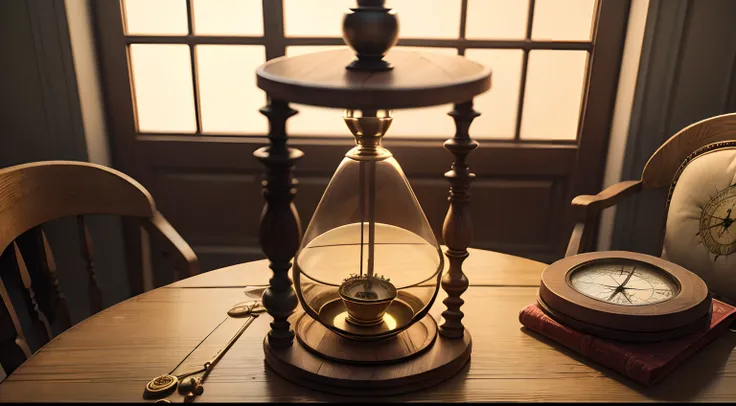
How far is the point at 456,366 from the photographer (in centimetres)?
87

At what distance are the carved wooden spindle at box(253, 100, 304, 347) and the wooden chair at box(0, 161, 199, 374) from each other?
42cm

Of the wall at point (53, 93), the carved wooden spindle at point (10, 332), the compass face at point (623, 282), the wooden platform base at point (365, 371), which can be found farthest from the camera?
the wall at point (53, 93)

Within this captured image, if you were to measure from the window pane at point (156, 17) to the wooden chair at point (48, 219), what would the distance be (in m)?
0.60

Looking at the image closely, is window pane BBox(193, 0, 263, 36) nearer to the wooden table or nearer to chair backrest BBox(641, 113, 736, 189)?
the wooden table

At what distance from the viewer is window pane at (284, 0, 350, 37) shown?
5.53 feet

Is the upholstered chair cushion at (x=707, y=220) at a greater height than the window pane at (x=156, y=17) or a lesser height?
lesser

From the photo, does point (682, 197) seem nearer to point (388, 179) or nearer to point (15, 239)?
point (388, 179)

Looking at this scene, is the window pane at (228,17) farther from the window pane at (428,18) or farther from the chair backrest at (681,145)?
the chair backrest at (681,145)

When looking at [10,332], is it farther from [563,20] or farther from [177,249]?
[563,20]

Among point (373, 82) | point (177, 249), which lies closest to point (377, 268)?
point (373, 82)

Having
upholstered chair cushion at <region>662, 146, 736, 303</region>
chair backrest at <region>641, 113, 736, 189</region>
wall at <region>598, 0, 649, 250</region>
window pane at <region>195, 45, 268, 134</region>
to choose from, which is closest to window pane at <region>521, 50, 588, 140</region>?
wall at <region>598, 0, 649, 250</region>

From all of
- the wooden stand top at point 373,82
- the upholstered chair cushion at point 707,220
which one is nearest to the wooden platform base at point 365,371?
the wooden stand top at point 373,82

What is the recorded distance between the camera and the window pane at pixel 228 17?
5.53ft

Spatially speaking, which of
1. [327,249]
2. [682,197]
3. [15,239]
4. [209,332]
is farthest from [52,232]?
[682,197]
